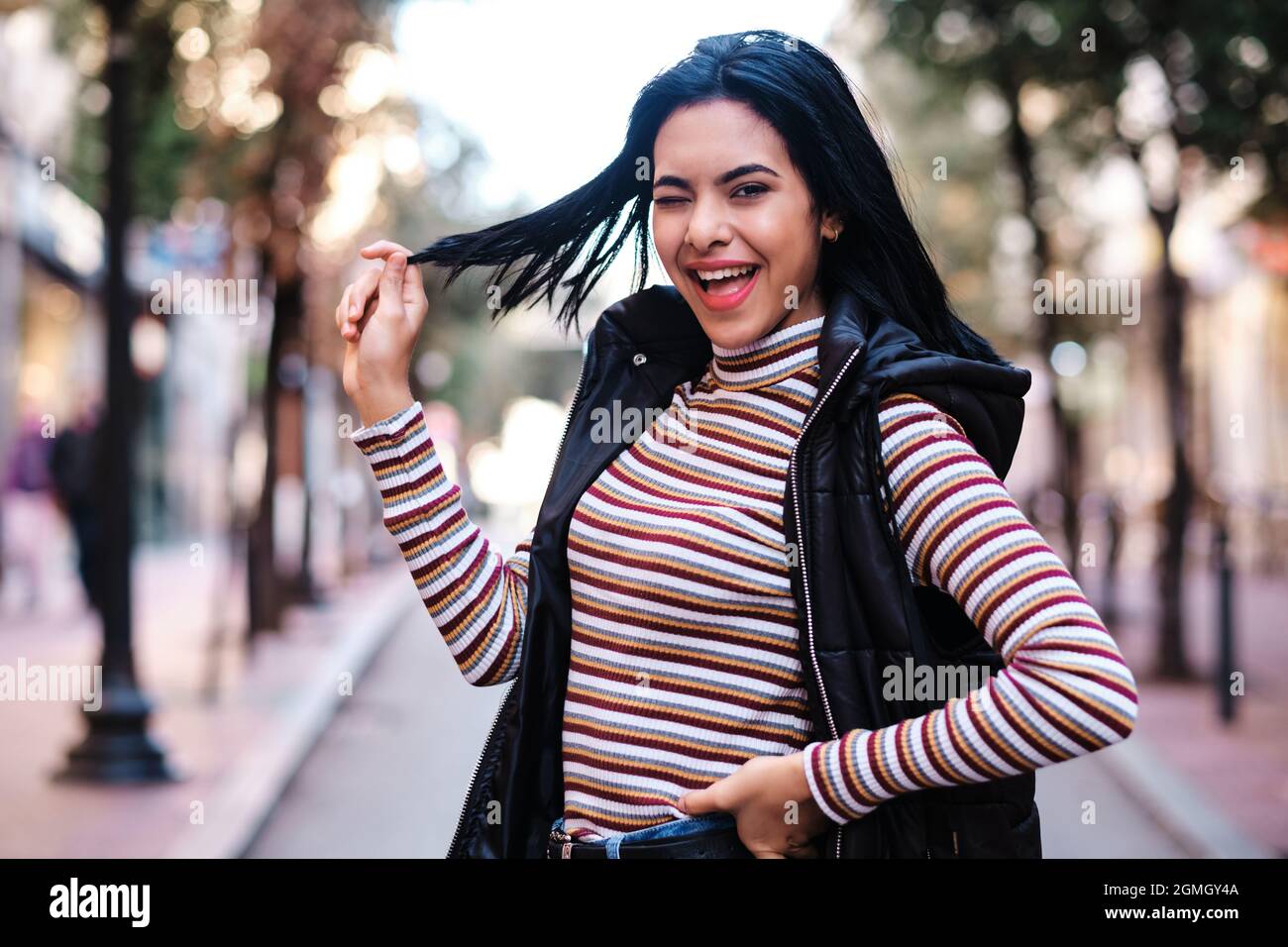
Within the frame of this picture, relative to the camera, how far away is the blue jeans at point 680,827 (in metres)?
1.98

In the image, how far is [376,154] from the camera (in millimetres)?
14484

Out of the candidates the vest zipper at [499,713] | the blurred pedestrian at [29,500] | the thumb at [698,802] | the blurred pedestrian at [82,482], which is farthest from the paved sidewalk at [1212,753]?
the blurred pedestrian at [29,500]

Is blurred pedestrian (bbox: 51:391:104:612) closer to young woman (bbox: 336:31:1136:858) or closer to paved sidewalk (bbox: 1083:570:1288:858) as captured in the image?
paved sidewalk (bbox: 1083:570:1288:858)

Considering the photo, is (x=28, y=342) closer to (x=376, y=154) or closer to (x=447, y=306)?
(x=447, y=306)

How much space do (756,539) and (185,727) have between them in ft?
28.0

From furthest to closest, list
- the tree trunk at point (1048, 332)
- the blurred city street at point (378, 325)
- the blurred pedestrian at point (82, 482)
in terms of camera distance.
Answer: the blurred pedestrian at point (82, 482) < the tree trunk at point (1048, 332) < the blurred city street at point (378, 325)

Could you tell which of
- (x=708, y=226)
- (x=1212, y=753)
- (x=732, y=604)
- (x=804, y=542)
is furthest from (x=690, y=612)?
(x=1212, y=753)

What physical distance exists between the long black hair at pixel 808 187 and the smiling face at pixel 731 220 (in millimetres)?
27

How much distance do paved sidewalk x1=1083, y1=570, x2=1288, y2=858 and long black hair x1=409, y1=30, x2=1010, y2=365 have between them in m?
4.96

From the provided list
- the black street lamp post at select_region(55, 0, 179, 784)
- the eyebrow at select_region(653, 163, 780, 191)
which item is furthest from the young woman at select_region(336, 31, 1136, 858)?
the black street lamp post at select_region(55, 0, 179, 784)

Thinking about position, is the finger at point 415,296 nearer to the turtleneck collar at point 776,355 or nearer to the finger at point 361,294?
the finger at point 361,294

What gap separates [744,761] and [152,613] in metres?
16.4

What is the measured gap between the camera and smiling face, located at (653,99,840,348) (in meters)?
2.00
